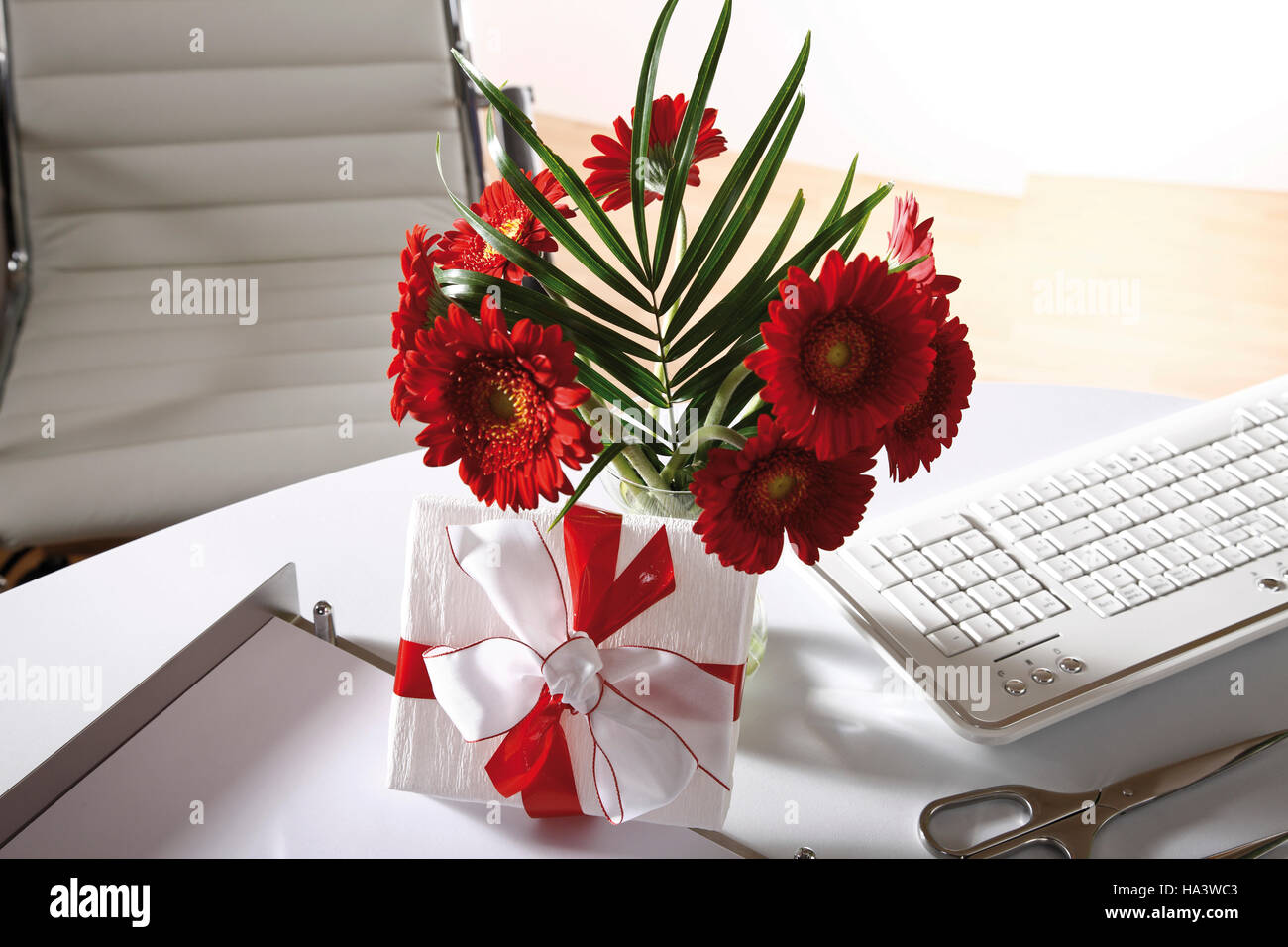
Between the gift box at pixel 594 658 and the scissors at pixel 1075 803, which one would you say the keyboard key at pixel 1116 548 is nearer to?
the scissors at pixel 1075 803

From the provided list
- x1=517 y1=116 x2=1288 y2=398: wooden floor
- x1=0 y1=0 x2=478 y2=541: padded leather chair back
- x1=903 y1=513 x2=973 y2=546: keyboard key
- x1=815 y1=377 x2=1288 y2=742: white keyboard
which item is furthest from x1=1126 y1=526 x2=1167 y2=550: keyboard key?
x1=517 y1=116 x2=1288 y2=398: wooden floor

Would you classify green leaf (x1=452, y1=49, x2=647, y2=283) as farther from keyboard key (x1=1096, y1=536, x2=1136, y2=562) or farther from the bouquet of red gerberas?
keyboard key (x1=1096, y1=536, x2=1136, y2=562)

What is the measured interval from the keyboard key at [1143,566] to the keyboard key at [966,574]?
0.10m

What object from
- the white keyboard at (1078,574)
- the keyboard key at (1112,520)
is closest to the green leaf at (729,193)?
the white keyboard at (1078,574)

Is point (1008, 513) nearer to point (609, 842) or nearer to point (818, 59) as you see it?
point (609, 842)

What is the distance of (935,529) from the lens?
0.80 metres

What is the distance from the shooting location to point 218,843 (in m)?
0.63

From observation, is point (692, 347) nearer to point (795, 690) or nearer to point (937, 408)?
point (937, 408)

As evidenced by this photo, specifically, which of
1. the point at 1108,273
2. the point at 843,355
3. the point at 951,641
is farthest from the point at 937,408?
the point at 1108,273

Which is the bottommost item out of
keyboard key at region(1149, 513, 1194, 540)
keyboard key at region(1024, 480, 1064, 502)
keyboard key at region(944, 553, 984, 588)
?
keyboard key at region(944, 553, 984, 588)

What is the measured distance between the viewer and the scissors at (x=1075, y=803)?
2.09 ft

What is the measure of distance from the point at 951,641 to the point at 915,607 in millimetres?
34

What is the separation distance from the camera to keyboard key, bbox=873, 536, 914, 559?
A: 2.59 ft
